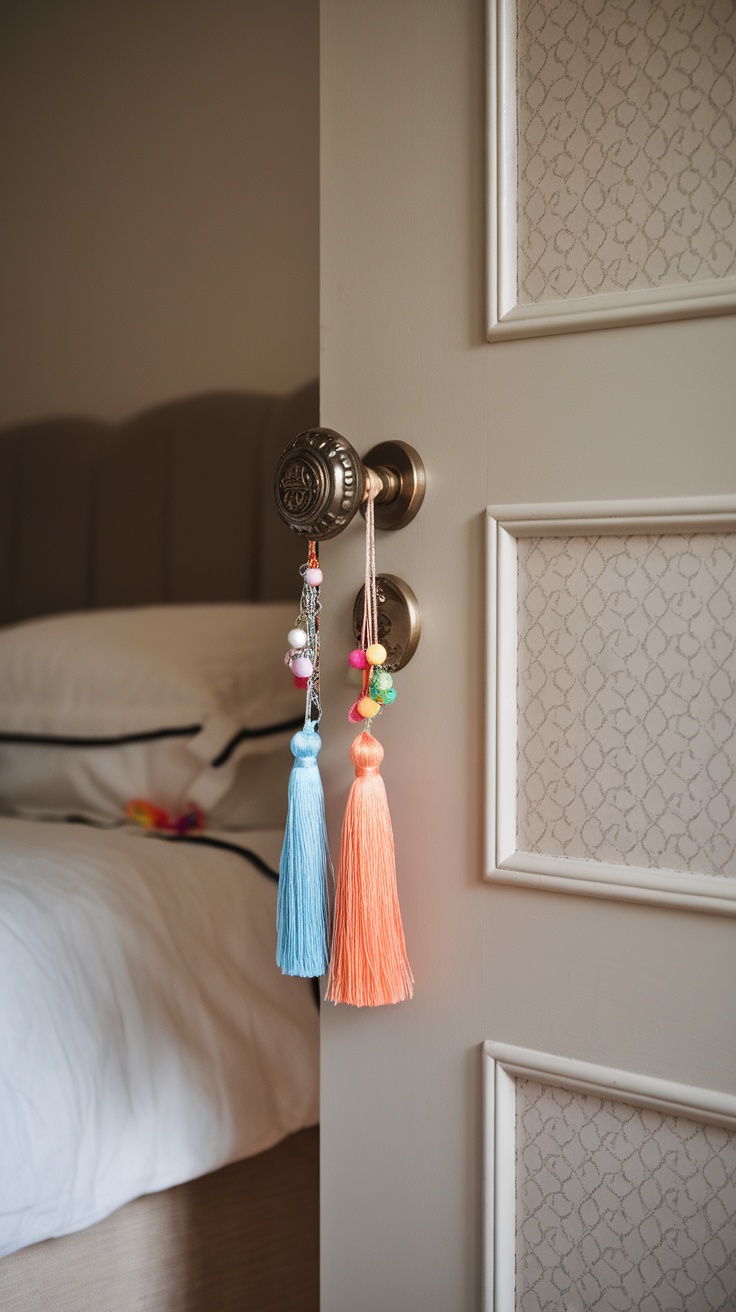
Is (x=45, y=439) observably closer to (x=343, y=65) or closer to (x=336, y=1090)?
(x=343, y=65)

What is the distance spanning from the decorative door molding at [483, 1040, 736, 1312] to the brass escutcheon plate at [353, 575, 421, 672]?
0.30 metres

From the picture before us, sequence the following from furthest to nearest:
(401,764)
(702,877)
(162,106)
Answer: (162,106), (401,764), (702,877)

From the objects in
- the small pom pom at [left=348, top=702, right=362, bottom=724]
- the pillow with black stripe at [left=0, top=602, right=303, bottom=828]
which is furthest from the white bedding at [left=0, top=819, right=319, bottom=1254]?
the small pom pom at [left=348, top=702, right=362, bottom=724]

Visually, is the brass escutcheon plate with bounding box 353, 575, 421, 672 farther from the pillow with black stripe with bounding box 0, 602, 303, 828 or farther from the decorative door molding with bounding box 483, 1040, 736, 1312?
the pillow with black stripe with bounding box 0, 602, 303, 828

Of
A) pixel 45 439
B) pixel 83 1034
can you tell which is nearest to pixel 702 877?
pixel 83 1034

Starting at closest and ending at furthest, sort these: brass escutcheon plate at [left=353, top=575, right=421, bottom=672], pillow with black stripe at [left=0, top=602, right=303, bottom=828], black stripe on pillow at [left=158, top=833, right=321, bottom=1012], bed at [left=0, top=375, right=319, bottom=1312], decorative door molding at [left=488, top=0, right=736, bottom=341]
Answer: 1. decorative door molding at [left=488, top=0, right=736, bottom=341]
2. brass escutcheon plate at [left=353, top=575, right=421, bottom=672]
3. bed at [left=0, top=375, right=319, bottom=1312]
4. black stripe on pillow at [left=158, top=833, right=321, bottom=1012]
5. pillow with black stripe at [left=0, top=602, right=303, bottom=828]

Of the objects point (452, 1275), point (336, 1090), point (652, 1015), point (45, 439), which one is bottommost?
point (452, 1275)

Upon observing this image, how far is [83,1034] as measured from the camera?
0.91 metres

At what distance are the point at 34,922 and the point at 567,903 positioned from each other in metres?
0.51

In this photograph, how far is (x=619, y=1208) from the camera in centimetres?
71

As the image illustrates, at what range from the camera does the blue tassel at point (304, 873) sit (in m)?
0.74

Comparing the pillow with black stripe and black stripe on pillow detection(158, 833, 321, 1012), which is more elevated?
the pillow with black stripe

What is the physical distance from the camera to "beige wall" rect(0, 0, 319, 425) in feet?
4.78

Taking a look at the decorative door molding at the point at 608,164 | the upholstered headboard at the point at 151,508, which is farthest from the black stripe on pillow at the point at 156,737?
the decorative door molding at the point at 608,164
